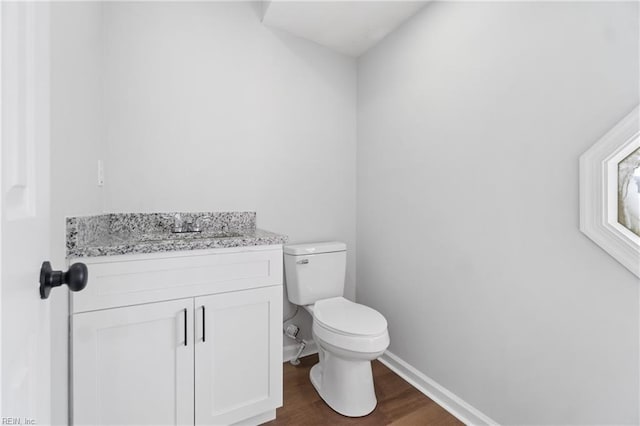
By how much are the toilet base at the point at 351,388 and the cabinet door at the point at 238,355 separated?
1.02 ft

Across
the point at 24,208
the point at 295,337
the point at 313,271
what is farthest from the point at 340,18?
the point at 295,337

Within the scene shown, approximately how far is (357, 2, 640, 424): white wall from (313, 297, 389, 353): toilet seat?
390 mm

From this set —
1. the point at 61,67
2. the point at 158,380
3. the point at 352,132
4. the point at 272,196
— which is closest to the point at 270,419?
the point at 158,380

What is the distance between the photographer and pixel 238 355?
52.4 inches

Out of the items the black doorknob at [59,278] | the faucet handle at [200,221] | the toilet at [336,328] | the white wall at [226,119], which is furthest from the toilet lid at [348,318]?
the black doorknob at [59,278]

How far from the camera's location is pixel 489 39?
1.39 m

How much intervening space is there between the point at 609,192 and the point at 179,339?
5.56 ft

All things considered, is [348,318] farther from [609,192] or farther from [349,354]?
[609,192]

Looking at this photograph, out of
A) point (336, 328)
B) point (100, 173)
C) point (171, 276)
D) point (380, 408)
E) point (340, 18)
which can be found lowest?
point (380, 408)

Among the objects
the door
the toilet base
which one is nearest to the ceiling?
the door

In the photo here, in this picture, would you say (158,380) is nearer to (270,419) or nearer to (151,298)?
(151,298)

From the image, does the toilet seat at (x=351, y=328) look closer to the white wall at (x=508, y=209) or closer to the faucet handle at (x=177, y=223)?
the white wall at (x=508, y=209)

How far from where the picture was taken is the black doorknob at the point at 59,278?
0.49 metres

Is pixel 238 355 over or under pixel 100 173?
under
